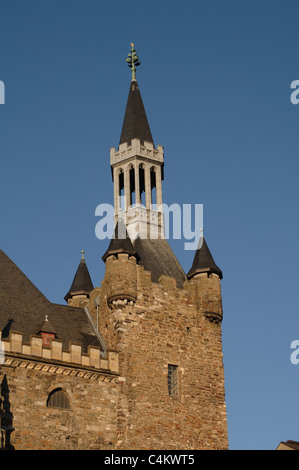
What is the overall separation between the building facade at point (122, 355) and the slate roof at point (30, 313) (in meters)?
0.07

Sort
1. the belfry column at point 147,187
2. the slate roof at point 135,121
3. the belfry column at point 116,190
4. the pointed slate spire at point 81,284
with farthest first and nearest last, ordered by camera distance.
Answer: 1. the slate roof at point 135,121
2. the belfry column at point 116,190
3. the belfry column at point 147,187
4. the pointed slate spire at point 81,284

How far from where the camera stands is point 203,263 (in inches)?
1864

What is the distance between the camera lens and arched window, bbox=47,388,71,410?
130ft

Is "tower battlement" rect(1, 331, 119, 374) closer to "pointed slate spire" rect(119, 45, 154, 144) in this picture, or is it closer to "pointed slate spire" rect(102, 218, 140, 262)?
"pointed slate spire" rect(102, 218, 140, 262)

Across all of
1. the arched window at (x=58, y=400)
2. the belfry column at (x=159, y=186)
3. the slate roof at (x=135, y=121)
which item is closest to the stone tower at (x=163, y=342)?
the arched window at (x=58, y=400)

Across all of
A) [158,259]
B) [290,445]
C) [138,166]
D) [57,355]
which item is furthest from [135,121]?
[290,445]

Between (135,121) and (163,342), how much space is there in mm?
16178

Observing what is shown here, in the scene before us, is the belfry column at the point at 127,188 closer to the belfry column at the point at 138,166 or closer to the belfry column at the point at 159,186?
the belfry column at the point at 138,166

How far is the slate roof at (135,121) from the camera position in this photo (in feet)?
177

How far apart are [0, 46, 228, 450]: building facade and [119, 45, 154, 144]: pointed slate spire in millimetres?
5691

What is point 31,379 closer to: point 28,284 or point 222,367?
point 28,284

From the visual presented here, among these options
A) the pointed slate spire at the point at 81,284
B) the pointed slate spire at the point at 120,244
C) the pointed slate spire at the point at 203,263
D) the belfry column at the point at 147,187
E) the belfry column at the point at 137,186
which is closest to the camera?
the pointed slate spire at the point at 120,244

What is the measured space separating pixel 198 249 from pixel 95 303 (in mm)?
6366

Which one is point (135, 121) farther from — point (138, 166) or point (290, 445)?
point (290, 445)
